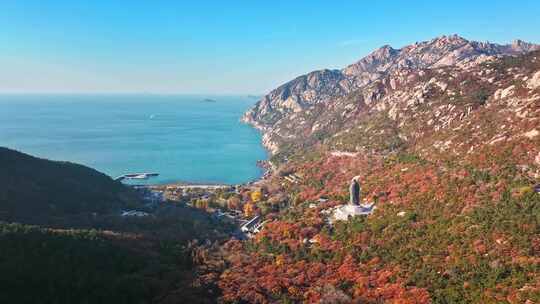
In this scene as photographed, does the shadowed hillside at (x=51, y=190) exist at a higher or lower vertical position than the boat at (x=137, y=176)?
higher

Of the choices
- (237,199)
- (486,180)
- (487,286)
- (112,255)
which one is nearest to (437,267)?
(487,286)

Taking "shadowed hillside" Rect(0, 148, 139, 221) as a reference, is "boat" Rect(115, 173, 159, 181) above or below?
below

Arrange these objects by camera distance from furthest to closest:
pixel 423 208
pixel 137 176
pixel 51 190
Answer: pixel 137 176
pixel 51 190
pixel 423 208

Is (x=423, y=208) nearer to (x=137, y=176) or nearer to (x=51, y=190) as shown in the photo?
(x=51, y=190)

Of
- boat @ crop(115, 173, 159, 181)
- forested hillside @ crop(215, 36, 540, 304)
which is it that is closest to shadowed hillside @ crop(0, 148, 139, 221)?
boat @ crop(115, 173, 159, 181)

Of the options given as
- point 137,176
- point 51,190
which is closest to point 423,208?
point 51,190

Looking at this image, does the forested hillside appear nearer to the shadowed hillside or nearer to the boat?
the shadowed hillside

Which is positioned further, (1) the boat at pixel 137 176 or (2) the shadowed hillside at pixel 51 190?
(1) the boat at pixel 137 176

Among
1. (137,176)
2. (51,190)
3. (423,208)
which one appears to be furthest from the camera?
(137,176)

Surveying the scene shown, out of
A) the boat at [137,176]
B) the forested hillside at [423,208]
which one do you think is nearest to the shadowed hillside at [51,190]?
the boat at [137,176]

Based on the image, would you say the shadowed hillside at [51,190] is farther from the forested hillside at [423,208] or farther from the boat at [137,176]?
the forested hillside at [423,208]

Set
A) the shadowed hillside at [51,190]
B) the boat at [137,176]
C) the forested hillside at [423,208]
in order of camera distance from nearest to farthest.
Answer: the forested hillside at [423,208]
the shadowed hillside at [51,190]
the boat at [137,176]

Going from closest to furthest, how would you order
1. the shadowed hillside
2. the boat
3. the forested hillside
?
the forested hillside → the shadowed hillside → the boat
